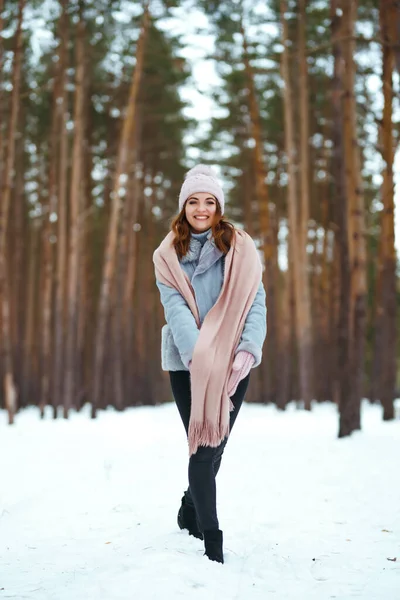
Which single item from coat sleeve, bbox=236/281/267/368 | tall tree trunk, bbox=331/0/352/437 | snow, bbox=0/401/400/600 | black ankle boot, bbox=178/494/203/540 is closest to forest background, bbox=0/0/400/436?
tall tree trunk, bbox=331/0/352/437

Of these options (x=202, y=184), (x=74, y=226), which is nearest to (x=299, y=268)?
(x=74, y=226)

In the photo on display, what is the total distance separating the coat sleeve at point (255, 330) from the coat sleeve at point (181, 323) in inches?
9.9

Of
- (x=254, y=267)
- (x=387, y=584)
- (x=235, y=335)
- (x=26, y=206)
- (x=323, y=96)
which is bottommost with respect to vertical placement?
(x=387, y=584)

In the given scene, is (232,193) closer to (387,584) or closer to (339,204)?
(339,204)

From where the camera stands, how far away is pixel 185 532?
4.04 metres

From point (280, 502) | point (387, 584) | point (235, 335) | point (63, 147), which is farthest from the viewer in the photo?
point (63, 147)

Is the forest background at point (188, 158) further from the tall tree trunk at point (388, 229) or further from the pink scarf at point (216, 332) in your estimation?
the pink scarf at point (216, 332)

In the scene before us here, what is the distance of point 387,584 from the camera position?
10.6 feet

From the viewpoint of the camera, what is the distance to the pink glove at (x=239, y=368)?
338cm

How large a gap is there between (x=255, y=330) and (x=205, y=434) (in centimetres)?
58

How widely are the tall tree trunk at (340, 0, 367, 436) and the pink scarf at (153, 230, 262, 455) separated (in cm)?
561

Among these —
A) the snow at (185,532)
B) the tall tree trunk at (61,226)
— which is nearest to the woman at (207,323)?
the snow at (185,532)

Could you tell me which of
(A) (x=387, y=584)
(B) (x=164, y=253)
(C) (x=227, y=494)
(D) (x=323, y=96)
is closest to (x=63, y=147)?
(D) (x=323, y=96)

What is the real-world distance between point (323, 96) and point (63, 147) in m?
6.55
